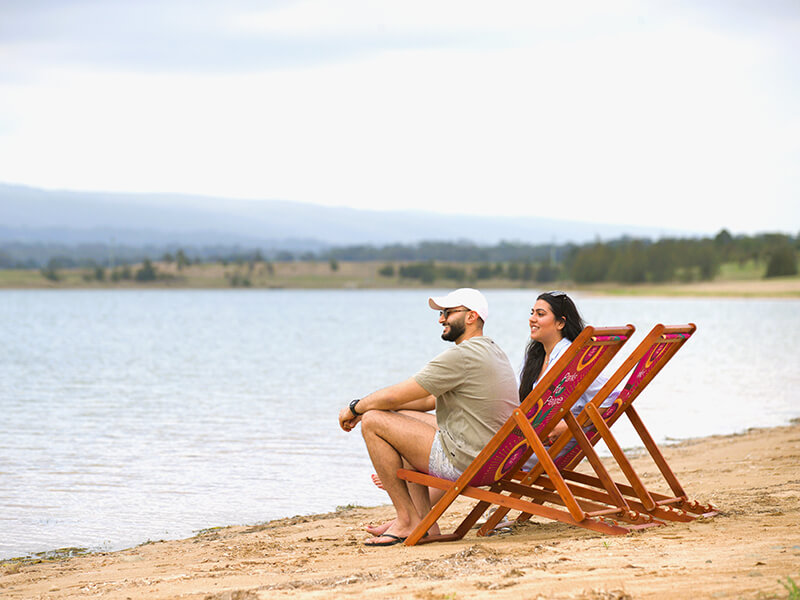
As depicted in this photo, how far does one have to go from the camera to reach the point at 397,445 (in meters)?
5.25

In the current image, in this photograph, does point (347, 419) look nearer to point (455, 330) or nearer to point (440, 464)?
point (440, 464)

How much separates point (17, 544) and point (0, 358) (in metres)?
24.8

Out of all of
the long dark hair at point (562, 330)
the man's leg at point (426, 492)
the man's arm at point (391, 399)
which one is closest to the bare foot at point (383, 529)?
the man's leg at point (426, 492)

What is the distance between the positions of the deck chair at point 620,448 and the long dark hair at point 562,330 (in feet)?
1.50

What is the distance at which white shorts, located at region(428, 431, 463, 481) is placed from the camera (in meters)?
5.11

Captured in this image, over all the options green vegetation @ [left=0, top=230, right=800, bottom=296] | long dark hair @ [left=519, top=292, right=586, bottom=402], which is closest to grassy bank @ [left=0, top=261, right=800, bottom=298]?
green vegetation @ [left=0, top=230, right=800, bottom=296]

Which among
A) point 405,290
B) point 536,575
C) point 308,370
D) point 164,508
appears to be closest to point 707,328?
point 308,370

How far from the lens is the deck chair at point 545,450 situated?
470cm

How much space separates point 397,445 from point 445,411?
1.14 feet

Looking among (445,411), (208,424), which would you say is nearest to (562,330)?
(445,411)

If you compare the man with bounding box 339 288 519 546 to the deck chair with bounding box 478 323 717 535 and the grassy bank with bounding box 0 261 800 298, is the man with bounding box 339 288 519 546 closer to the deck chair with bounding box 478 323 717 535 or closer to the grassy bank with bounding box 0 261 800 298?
the deck chair with bounding box 478 323 717 535

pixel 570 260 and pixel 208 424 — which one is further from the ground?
pixel 570 260

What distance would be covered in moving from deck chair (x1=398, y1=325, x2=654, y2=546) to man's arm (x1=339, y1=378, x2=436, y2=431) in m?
0.40

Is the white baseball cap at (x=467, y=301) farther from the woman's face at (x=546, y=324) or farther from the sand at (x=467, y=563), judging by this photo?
the sand at (x=467, y=563)
